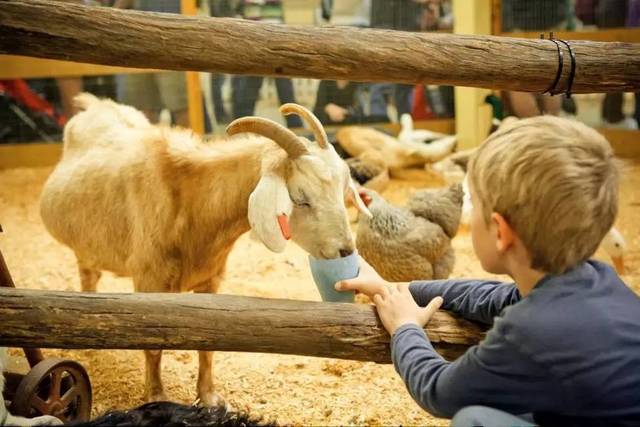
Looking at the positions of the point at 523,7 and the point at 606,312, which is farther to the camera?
the point at 523,7

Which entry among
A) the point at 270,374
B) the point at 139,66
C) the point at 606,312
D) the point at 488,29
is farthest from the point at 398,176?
the point at 606,312

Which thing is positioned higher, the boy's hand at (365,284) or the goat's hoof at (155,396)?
the boy's hand at (365,284)

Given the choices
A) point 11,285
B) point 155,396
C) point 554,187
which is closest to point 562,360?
point 554,187

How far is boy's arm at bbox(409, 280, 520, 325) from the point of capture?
211cm

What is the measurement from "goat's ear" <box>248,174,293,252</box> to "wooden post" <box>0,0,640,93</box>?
1.56ft

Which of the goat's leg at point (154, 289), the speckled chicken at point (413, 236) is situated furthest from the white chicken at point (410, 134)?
the goat's leg at point (154, 289)

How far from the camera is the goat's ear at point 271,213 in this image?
8.67ft

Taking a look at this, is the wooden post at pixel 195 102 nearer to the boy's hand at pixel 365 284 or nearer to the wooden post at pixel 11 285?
the wooden post at pixel 11 285

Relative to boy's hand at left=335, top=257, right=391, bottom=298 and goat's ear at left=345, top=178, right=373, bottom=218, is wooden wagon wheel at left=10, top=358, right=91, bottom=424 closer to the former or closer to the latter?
boy's hand at left=335, top=257, right=391, bottom=298

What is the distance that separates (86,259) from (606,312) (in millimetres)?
2852

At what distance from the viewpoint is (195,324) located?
2.20 meters

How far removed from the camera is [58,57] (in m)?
2.26

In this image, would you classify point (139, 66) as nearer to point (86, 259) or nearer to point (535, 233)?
point (535, 233)

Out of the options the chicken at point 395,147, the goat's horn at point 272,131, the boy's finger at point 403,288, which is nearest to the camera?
the boy's finger at point 403,288
